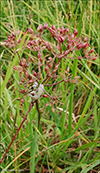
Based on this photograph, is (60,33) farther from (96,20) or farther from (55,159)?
(96,20)

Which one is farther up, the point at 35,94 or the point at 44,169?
the point at 35,94

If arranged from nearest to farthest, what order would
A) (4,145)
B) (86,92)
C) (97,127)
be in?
1. (4,145)
2. (97,127)
3. (86,92)

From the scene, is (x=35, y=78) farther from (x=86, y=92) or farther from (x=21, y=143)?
(x=86, y=92)

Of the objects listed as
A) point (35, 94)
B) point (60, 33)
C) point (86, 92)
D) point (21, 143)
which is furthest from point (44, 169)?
point (60, 33)

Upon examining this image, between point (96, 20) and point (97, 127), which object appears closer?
point (97, 127)

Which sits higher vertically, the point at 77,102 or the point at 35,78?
the point at 35,78

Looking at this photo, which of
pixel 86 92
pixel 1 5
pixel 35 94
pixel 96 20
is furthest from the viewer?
pixel 1 5

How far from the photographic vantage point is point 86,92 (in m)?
1.92

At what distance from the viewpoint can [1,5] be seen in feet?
8.98

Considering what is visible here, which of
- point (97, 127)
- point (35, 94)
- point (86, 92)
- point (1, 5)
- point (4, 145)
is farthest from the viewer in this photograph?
point (1, 5)

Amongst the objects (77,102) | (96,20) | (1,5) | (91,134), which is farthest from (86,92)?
(1,5)

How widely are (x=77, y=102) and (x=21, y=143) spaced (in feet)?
2.40

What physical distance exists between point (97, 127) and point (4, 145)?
72 cm

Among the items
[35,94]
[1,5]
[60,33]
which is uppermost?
[1,5]
